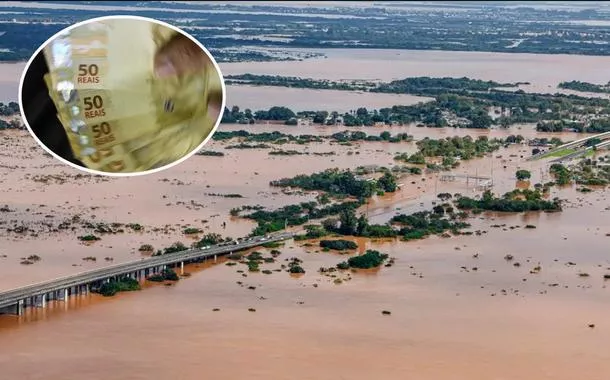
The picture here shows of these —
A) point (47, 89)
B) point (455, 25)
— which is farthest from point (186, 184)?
point (455, 25)

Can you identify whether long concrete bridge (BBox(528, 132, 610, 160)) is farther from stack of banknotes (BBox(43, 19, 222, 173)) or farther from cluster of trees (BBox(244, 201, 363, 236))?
stack of banknotes (BBox(43, 19, 222, 173))

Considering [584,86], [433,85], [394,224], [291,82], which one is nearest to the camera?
[394,224]

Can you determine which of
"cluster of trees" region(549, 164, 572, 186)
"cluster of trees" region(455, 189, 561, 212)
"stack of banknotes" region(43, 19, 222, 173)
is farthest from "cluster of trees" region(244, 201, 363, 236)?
"stack of banknotes" region(43, 19, 222, 173)

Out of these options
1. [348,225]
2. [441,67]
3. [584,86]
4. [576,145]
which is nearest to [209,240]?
[348,225]

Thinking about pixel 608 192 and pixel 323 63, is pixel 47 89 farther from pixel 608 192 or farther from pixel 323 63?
pixel 323 63

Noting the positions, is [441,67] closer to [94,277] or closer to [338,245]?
[338,245]

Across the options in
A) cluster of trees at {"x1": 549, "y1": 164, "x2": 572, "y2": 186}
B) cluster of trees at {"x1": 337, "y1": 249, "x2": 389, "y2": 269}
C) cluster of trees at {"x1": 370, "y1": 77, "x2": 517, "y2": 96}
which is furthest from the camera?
cluster of trees at {"x1": 370, "y1": 77, "x2": 517, "y2": 96}

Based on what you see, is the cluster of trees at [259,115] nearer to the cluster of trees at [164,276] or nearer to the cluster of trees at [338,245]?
the cluster of trees at [338,245]
